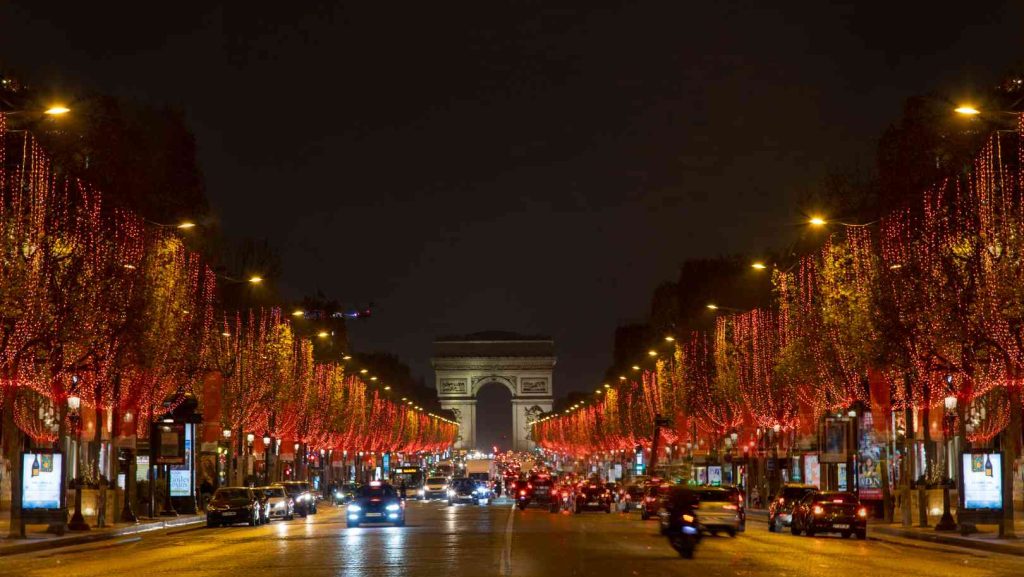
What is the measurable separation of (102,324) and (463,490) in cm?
4824

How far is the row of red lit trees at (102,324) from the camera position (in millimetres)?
42312

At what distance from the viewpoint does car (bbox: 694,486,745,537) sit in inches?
1703

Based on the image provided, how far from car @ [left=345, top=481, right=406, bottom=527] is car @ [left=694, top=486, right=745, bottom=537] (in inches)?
533

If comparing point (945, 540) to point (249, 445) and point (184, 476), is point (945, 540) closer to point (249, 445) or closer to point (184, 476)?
point (184, 476)

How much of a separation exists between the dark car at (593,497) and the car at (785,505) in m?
21.4

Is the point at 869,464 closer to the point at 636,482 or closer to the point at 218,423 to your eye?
the point at 636,482

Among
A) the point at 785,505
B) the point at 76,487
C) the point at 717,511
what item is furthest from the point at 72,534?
the point at 785,505

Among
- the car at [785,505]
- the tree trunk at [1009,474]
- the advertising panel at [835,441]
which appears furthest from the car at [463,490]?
the tree trunk at [1009,474]

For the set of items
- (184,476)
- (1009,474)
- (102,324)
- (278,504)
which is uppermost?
(102,324)

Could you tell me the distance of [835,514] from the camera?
4706cm

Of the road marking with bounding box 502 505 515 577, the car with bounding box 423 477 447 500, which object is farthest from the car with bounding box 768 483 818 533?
the car with bounding box 423 477 447 500

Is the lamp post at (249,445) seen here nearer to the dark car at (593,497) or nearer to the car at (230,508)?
the dark car at (593,497)

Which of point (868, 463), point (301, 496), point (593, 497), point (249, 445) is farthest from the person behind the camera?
point (249, 445)

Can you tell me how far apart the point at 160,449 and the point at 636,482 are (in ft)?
85.8
